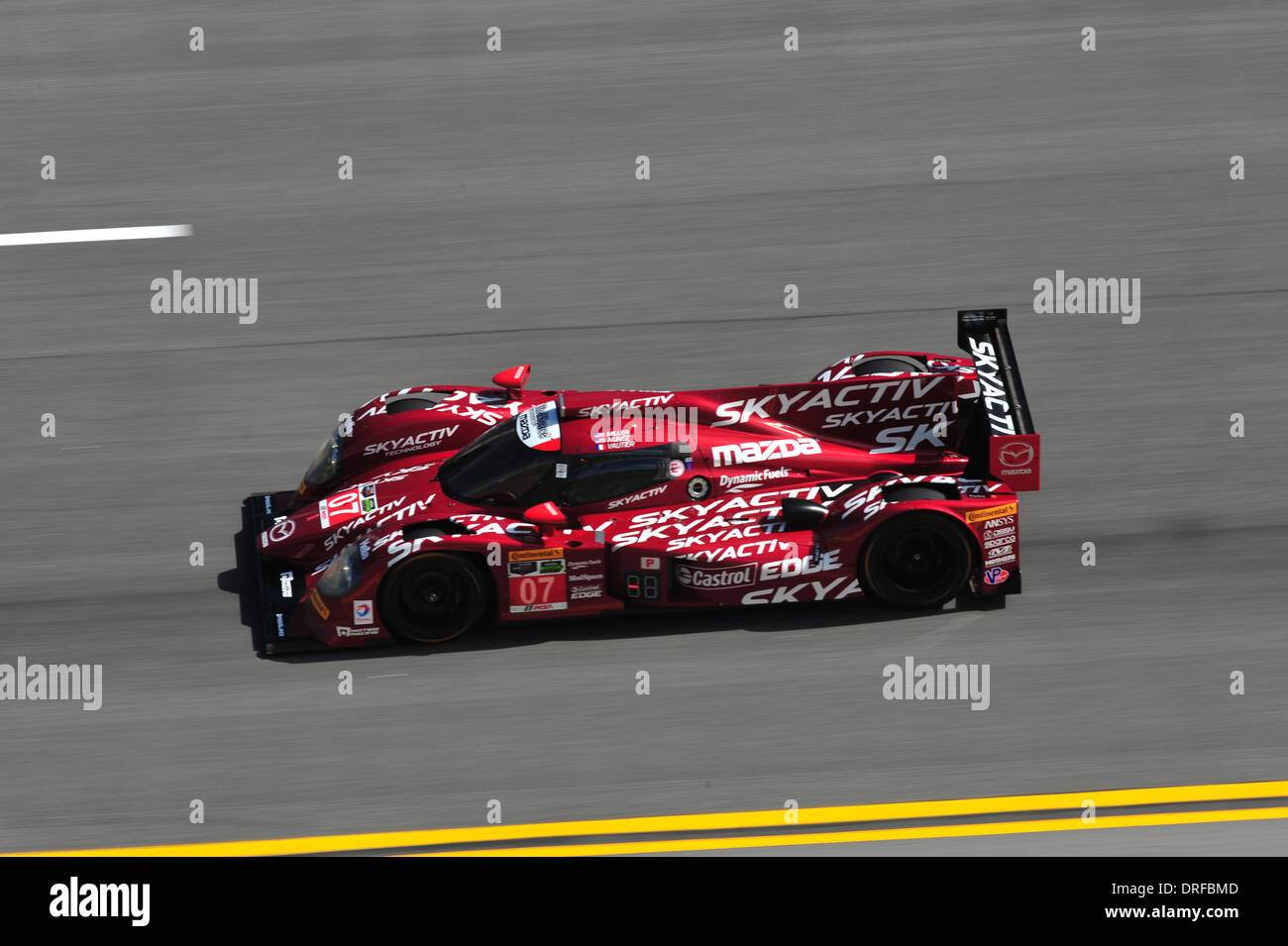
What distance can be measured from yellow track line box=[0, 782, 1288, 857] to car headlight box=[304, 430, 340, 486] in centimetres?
314

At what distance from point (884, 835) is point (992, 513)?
2.43 metres

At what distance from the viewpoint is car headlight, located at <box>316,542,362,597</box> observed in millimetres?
10656

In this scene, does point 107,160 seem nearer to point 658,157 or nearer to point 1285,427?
point 658,157

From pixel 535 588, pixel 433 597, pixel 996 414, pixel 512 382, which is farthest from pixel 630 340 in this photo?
pixel 433 597

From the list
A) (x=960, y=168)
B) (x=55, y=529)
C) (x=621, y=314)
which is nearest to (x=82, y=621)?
(x=55, y=529)

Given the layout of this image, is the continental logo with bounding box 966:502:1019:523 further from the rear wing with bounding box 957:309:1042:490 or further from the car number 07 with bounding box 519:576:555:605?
the car number 07 with bounding box 519:576:555:605

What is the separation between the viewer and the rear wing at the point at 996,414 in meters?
10.9

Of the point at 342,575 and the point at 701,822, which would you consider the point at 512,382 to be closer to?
the point at 342,575

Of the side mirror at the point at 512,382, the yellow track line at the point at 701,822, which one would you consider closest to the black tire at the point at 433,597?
the yellow track line at the point at 701,822

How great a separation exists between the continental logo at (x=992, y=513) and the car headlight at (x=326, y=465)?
4.76m

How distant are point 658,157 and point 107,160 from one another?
19.1ft

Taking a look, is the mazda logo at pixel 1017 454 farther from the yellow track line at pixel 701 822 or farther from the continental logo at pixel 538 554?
the continental logo at pixel 538 554

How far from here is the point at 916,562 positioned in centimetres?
1074

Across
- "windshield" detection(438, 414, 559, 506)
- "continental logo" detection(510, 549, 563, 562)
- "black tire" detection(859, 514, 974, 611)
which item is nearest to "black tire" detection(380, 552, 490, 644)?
"continental logo" detection(510, 549, 563, 562)
